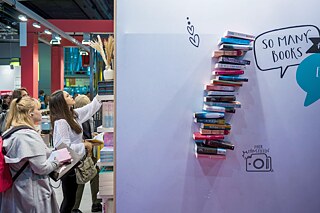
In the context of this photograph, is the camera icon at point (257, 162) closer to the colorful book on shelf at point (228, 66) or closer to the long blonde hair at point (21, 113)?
the colorful book on shelf at point (228, 66)

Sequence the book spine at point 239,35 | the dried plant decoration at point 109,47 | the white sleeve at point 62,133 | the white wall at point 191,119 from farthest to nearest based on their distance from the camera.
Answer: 1. the white sleeve at point 62,133
2. the dried plant decoration at point 109,47
3. the white wall at point 191,119
4. the book spine at point 239,35

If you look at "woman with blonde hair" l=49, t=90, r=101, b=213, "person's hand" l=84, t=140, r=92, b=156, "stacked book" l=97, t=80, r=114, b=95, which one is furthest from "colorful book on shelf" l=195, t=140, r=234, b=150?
"person's hand" l=84, t=140, r=92, b=156

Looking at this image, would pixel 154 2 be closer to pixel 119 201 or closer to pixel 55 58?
pixel 119 201

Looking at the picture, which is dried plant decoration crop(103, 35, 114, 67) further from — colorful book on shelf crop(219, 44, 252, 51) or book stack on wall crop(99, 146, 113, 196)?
colorful book on shelf crop(219, 44, 252, 51)

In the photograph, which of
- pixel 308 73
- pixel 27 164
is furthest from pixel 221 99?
pixel 27 164

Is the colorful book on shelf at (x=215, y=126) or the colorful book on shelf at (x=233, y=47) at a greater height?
the colorful book on shelf at (x=233, y=47)

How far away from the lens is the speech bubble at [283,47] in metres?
2.31

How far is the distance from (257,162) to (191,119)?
0.57 m

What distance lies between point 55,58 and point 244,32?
12.3m

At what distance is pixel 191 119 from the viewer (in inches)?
90.3

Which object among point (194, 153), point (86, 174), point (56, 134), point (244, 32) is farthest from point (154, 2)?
point (86, 174)

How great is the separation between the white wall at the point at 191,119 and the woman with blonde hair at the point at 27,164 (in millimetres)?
636

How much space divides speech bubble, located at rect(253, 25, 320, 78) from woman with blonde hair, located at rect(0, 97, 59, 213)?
174cm

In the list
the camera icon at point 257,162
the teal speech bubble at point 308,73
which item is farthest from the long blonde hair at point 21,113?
the teal speech bubble at point 308,73
